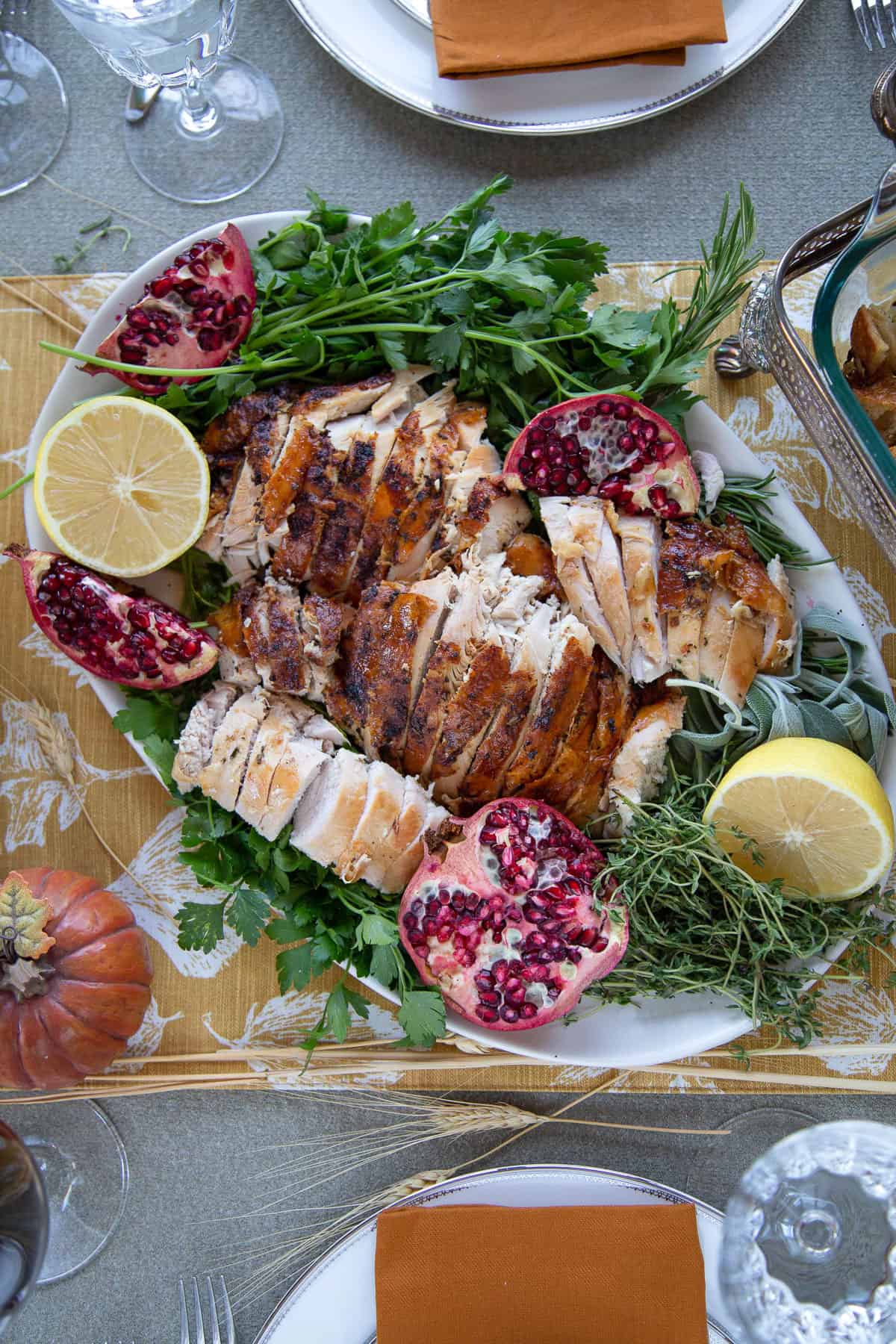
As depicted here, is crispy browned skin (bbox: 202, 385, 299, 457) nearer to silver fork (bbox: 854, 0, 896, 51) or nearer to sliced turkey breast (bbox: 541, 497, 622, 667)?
sliced turkey breast (bbox: 541, 497, 622, 667)

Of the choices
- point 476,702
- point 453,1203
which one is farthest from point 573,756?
point 453,1203

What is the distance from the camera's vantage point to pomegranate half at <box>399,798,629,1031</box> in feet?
7.89

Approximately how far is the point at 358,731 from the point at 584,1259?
4.66ft

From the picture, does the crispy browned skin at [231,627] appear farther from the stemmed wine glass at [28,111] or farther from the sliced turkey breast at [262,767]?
the stemmed wine glass at [28,111]

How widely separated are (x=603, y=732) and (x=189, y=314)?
1.40 m

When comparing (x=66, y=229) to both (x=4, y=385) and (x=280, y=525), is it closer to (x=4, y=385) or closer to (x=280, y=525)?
(x=4, y=385)

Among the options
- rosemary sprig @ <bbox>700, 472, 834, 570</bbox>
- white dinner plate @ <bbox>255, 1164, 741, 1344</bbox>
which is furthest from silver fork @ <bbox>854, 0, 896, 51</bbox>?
white dinner plate @ <bbox>255, 1164, 741, 1344</bbox>

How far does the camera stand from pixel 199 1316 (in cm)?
283

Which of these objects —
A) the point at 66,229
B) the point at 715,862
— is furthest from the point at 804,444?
the point at 66,229

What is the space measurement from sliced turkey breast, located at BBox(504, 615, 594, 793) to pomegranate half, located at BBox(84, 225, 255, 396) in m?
1.08

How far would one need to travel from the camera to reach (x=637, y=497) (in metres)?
2.49

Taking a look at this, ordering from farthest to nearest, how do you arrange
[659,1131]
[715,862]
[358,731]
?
[659,1131]
[358,731]
[715,862]

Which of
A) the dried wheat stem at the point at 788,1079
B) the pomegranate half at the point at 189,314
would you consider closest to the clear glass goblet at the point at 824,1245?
the dried wheat stem at the point at 788,1079

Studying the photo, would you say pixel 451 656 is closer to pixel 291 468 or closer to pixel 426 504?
pixel 426 504
